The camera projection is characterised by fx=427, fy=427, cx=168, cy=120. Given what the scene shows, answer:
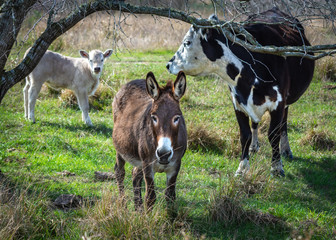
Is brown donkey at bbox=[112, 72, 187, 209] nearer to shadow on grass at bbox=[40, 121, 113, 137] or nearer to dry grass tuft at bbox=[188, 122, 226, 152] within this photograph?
dry grass tuft at bbox=[188, 122, 226, 152]

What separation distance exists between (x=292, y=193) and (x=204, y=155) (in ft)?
7.23

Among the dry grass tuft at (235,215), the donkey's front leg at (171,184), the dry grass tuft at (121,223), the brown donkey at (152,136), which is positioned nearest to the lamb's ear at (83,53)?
the brown donkey at (152,136)

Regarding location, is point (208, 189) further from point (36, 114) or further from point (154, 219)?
point (36, 114)

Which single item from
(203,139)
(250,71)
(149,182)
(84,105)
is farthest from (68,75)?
(149,182)

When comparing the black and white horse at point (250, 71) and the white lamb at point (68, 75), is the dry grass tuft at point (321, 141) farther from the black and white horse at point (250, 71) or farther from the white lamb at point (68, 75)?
the white lamb at point (68, 75)

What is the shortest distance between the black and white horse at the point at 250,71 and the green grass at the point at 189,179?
49cm

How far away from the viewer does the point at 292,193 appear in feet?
21.3

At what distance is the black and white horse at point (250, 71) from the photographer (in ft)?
23.0

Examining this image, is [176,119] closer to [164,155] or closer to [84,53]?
[164,155]

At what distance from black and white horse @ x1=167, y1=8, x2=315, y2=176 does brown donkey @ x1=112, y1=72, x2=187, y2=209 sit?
5.58ft

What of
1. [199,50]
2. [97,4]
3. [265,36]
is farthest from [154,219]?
[265,36]

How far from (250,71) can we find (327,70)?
6.96 meters

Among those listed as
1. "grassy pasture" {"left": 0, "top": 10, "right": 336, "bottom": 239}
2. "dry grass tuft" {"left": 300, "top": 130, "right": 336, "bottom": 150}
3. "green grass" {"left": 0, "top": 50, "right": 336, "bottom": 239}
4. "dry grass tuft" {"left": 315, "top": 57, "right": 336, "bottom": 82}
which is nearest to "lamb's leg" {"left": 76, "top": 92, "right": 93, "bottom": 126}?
"grassy pasture" {"left": 0, "top": 10, "right": 336, "bottom": 239}

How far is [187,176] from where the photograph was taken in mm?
7059
